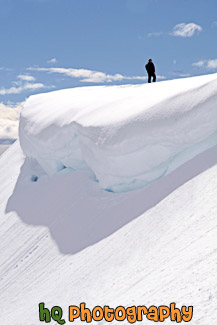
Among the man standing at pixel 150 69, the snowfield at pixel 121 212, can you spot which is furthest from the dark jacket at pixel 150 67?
the snowfield at pixel 121 212

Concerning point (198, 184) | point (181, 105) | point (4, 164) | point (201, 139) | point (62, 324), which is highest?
point (181, 105)

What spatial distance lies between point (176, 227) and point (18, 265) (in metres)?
3.97

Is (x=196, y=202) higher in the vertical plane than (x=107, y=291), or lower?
higher

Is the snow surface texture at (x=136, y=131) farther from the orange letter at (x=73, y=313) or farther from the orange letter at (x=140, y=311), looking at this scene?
the orange letter at (x=140, y=311)

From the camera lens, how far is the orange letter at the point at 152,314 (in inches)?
145

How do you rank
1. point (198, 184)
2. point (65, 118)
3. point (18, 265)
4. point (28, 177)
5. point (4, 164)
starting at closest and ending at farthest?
point (198, 184), point (18, 265), point (65, 118), point (28, 177), point (4, 164)

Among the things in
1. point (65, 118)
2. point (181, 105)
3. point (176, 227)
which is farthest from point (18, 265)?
point (181, 105)

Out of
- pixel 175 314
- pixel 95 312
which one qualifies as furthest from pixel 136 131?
pixel 175 314

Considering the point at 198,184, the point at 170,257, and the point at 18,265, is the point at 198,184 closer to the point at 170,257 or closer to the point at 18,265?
the point at 170,257

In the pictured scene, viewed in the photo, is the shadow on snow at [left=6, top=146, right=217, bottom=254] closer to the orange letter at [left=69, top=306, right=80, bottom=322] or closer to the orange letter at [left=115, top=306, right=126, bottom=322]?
the orange letter at [left=69, top=306, right=80, bottom=322]

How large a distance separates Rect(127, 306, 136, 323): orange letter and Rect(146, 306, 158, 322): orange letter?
176 mm

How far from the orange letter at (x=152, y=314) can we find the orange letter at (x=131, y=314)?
0.58 feet

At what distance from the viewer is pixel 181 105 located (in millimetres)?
6758

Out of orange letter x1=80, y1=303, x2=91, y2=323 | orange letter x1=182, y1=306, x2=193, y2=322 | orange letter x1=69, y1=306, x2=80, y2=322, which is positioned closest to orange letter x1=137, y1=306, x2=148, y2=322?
orange letter x1=182, y1=306, x2=193, y2=322
